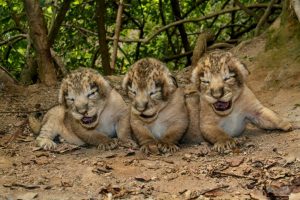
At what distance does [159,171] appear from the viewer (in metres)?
5.82

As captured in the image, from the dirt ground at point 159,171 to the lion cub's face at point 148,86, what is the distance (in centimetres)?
48

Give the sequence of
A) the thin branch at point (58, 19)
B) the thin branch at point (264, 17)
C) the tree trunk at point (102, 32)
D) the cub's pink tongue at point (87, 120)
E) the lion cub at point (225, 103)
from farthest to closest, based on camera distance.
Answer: the thin branch at point (264, 17), the tree trunk at point (102, 32), the thin branch at point (58, 19), the cub's pink tongue at point (87, 120), the lion cub at point (225, 103)

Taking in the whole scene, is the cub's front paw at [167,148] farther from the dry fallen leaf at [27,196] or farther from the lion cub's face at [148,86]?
the dry fallen leaf at [27,196]

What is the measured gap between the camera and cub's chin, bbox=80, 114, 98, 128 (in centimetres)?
699

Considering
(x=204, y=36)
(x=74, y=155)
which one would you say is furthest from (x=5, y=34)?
(x=74, y=155)

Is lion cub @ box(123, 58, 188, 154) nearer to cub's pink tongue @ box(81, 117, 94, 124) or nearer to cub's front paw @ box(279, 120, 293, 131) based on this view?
cub's pink tongue @ box(81, 117, 94, 124)

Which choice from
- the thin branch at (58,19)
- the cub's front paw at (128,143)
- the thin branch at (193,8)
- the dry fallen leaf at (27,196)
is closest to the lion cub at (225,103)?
the cub's front paw at (128,143)

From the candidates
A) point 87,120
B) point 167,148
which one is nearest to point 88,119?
point 87,120

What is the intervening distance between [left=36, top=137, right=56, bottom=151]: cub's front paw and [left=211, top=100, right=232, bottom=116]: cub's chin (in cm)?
194

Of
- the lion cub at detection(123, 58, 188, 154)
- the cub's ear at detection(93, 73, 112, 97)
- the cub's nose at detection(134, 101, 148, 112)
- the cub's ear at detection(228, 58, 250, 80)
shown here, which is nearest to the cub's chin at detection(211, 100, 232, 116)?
the cub's ear at detection(228, 58, 250, 80)

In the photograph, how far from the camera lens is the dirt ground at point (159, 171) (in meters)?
5.29

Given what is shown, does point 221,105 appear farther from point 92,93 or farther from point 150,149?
point 92,93

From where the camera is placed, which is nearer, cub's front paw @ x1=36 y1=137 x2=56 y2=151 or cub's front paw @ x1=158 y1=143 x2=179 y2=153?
cub's front paw @ x1=158 y1=143 x2=179 y2=153

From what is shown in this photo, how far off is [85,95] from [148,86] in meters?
0.75
